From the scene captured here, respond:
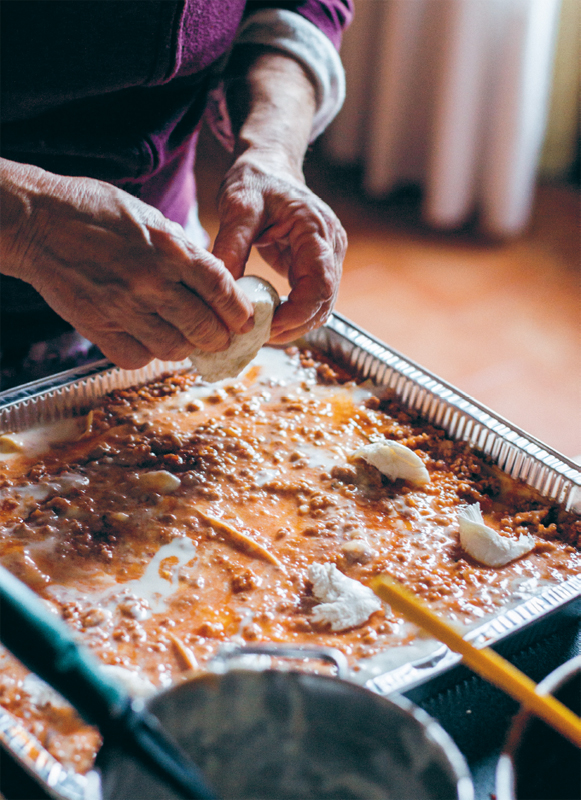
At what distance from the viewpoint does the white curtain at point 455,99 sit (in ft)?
9.48

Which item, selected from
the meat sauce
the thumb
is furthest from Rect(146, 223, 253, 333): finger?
the meat sauce

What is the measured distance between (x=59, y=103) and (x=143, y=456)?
46cm

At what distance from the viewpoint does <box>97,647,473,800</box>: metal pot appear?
413mm

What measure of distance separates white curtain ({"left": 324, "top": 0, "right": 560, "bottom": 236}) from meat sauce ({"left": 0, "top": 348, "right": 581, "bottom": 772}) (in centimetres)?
227

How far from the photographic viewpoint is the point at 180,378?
1151mm

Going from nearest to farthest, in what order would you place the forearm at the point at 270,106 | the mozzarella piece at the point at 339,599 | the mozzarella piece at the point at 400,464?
the mozzarella piece at the point at 339,599
the mozzarella piece at the point at 400,464
the forearm at the point at 270,106

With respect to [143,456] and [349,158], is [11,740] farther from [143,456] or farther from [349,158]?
[349,158]

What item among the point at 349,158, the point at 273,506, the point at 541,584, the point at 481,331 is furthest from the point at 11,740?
the point at 349,158

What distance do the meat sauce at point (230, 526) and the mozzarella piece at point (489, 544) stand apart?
1 cm

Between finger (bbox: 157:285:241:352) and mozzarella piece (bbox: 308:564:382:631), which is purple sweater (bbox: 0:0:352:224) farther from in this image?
mozzarella piece (bbox: 308:564:382:631)

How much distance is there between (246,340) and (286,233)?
0.19m

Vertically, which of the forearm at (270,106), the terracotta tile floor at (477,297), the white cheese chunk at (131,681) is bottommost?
the terracotta tile floor at (477,297)

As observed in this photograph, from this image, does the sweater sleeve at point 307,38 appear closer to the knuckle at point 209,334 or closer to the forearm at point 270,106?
the forearm at point 270,106

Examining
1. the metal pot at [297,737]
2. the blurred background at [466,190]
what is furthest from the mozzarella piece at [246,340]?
the blurred background at [466,190]
